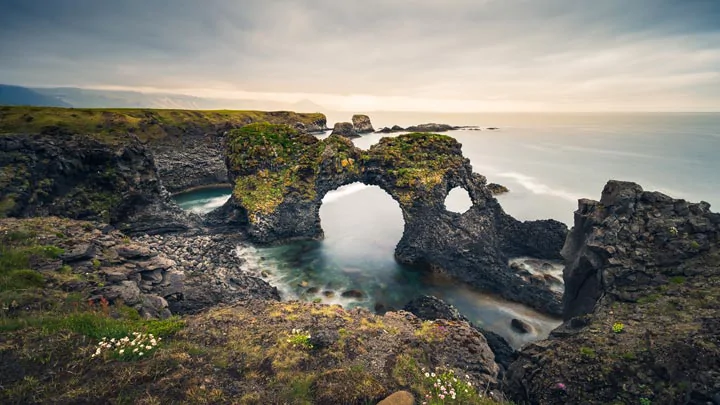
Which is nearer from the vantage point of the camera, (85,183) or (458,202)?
(85,183)

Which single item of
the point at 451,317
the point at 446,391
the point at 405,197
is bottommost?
the point at 451,317

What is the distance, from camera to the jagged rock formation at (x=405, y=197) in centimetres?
3534

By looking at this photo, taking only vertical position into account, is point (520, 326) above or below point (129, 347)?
below

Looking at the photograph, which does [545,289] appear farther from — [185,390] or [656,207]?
[185,390]

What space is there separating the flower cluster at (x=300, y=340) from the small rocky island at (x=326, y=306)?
126mm

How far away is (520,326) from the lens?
26.6 metres

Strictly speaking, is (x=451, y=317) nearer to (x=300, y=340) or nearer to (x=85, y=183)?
(x=300, y=340)

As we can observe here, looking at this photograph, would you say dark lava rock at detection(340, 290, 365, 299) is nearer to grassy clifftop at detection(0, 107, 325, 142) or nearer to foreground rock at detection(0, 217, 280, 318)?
foreground rock at detection(0, 217, 280, 318)

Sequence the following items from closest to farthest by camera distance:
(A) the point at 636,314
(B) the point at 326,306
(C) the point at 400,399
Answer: (C) the point at 400,399 → (A) the point at 636,314 → (B) the point at 326,306

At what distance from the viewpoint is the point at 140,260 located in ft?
70.0

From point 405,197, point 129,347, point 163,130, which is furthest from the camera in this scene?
point 163,130

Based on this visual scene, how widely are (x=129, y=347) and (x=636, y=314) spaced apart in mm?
23307

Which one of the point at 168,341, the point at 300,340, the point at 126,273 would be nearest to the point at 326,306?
the point at 300,340

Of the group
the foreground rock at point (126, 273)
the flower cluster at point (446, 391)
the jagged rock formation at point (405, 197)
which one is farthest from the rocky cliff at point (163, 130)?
the flower cluster at point (446, 391)
